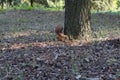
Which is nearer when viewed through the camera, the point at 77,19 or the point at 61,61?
the point at 61,61

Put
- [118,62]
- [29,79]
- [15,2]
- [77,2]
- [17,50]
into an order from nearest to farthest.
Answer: [29,79] < [118,62] < [17,50] < [77,2] < [15,2]

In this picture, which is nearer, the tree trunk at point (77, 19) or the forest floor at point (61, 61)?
the forest floor at point (61, 61)

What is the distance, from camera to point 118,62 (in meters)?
5.50

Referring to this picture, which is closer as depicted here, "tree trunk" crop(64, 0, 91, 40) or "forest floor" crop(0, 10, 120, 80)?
"forest floor" crop(0, 10, 120, 80)

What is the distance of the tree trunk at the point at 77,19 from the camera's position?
301 inches

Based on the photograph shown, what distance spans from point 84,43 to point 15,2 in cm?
2282

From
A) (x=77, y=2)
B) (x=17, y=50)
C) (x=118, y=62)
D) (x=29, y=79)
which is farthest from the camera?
(x=77, y=2)

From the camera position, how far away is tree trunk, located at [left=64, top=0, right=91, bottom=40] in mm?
7656

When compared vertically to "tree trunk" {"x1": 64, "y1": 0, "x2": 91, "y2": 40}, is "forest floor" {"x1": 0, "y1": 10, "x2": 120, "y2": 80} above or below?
below

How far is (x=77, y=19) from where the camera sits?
7.67 meters

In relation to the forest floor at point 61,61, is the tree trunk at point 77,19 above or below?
above

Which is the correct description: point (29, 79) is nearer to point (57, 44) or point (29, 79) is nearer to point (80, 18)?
point (57, 44)

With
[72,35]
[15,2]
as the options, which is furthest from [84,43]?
[15,2]

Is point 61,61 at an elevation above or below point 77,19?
below
